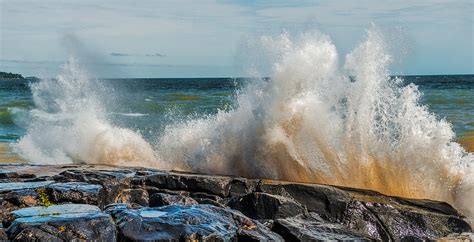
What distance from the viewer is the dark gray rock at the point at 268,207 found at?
675cm

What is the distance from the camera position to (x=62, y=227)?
5.01 m

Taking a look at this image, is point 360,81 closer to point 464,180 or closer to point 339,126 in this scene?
point 339,126

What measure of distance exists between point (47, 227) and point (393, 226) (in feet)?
12.8

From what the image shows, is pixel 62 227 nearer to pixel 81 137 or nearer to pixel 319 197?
pixel 319 197

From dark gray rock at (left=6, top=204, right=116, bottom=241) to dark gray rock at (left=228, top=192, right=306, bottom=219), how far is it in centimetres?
192

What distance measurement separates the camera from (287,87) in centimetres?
1009

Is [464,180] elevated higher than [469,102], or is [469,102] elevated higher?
[469,102]

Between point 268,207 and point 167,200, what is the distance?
3.52ft

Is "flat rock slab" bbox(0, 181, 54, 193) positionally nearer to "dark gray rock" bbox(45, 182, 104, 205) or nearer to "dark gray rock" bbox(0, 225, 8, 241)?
"dark gray rock" bbox(45, 182, 104, 205)

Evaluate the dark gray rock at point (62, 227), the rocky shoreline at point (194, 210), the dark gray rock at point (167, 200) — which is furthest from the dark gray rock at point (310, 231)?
the dark gray rock at point (62, 227)

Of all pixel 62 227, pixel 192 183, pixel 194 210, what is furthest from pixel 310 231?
pixel 62 227

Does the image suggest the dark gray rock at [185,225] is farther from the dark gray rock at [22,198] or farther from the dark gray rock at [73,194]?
the dark gray rock at [22,198]

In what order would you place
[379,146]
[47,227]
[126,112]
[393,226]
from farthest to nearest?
[126,112] < [379,146] < [393,226] < [47,227]

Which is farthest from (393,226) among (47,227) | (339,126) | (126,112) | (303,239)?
(126,112)
